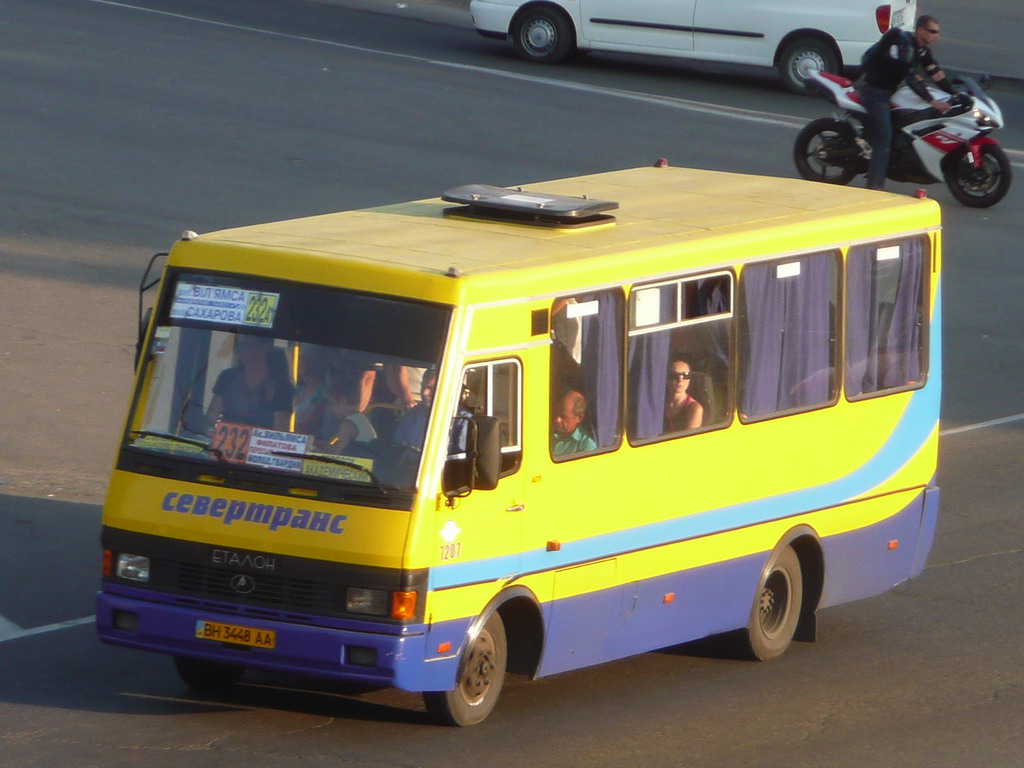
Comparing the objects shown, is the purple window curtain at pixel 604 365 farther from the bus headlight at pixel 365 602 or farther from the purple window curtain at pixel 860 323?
the purple window curtain at pixel 860 323

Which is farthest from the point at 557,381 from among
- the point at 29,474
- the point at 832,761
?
the point at 29,474

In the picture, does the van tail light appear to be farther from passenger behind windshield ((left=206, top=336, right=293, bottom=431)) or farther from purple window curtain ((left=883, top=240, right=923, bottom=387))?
passenger behind windshield ((left=206, top=336, right=293, bottom=431))

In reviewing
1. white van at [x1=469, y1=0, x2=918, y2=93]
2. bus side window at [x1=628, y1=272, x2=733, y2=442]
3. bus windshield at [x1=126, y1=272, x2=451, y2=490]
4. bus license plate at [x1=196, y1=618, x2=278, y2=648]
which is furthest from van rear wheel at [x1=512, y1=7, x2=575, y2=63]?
bus license plate at [x1=196, y1=618, x2=278, y2=648]

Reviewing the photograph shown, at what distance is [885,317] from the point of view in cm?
1113

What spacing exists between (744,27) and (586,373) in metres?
18.1

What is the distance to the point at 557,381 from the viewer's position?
8.94 m

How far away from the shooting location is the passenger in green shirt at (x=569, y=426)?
893 cm

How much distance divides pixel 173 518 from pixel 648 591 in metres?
2.52

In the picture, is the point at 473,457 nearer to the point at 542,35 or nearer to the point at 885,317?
the point at 885,317

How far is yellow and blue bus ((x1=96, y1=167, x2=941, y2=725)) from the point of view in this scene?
27.3 ft

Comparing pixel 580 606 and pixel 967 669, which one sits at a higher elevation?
pixel 580 606

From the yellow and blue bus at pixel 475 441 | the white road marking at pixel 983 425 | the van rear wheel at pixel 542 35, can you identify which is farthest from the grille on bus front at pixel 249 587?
the van rear wheel at pixel 542 35

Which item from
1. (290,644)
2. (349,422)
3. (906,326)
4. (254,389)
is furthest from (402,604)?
(906,326)

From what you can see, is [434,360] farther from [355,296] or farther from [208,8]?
[208,8]
